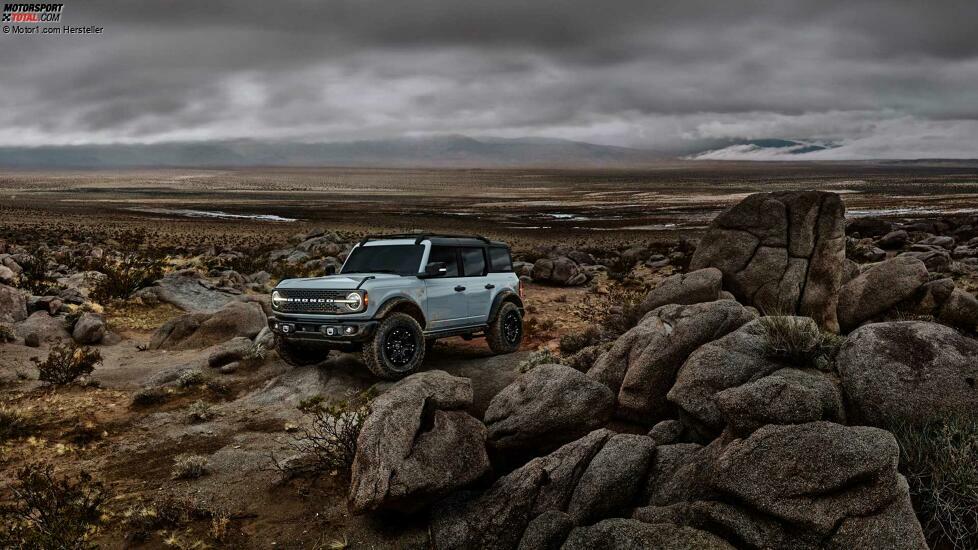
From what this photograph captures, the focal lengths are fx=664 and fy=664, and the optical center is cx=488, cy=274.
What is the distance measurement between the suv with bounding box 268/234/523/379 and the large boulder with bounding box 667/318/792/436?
567 centimetres

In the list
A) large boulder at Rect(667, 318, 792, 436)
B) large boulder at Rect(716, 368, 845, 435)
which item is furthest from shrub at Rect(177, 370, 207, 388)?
large boulder at Rect(716, 368, 845, 435)

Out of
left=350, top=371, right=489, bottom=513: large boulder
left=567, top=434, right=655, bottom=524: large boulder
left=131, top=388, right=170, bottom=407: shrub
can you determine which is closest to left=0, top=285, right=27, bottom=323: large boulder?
left=131, top=388, right=170, bottom=407: shrub

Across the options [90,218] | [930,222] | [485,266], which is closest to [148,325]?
[485,266]

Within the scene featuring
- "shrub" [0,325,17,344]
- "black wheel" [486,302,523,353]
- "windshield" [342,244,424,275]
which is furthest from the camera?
"shrub" [0,325,17,344]

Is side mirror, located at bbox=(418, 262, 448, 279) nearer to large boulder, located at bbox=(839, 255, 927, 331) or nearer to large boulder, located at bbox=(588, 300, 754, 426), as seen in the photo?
large boulder, located at bbox=(588, 300, 754, 426)

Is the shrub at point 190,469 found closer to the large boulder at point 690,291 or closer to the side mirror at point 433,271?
the side mirror at point 433,271

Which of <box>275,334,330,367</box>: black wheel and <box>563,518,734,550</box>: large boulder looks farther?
<box>275,334,330,367</box>: black wheel

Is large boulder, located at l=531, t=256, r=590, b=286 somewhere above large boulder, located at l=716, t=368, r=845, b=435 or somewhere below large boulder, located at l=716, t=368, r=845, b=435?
below

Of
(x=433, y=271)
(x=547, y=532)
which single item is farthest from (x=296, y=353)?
(x=547, y=532)

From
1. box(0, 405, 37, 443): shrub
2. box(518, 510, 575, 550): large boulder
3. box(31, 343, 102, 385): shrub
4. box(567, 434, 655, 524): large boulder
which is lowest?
box(0, 405, 37, 443): shrub

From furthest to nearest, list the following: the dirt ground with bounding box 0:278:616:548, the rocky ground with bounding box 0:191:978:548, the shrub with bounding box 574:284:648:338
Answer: the shrub with bounding box 574:284:648:338 < the dirt ground with bounding box 0:278:616:548 < the rocky ground with bounding box 0:191:978:548

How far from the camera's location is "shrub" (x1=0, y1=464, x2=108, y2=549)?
22.1ft

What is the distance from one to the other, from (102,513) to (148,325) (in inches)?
527

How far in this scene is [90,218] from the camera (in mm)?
→ 75938
